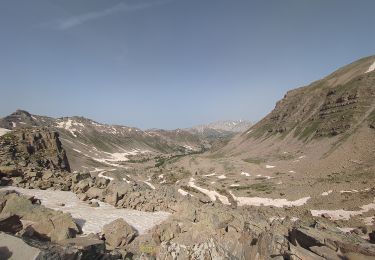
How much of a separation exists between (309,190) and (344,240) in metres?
53.2

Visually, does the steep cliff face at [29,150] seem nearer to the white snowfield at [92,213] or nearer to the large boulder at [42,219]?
the white snowfield at [92,213]

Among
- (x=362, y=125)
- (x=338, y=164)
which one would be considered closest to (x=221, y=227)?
(x=338, y=164)

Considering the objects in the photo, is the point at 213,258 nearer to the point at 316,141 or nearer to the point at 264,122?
the point at 316,141

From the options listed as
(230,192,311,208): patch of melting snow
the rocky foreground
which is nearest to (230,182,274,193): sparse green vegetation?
(230,192,311,208): patch of melting snow

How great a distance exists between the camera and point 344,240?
15.2 metres

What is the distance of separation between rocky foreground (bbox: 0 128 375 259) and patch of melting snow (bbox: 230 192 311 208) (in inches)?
1624

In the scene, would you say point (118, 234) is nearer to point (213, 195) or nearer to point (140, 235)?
point (140, 235)

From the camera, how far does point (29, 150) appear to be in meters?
44.3

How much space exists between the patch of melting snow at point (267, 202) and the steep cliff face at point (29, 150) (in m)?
36.0

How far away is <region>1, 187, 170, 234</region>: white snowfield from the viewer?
1884 centimetres

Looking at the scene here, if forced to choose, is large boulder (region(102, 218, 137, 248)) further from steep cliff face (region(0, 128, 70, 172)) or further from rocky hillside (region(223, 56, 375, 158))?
rocky hillside (region(223, 56, 375, 158))

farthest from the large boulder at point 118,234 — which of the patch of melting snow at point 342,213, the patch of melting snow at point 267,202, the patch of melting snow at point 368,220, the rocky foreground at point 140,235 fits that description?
the patch of melting snow at point 267,202

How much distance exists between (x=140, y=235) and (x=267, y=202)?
50.7 metres

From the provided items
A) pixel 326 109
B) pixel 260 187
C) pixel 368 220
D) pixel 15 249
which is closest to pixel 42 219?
pixel 15 249
